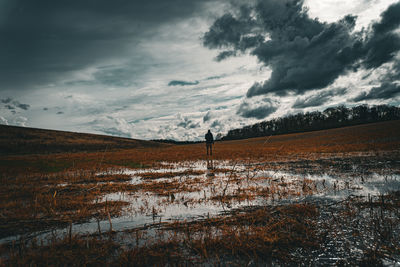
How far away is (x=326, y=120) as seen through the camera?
119 m

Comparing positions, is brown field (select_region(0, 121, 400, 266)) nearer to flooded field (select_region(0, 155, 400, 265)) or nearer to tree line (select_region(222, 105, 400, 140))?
flooded field (select_region(0, 155, 400, 265))

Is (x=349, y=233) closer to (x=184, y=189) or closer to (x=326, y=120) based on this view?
(x=184, y=189)

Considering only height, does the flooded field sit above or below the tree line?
below

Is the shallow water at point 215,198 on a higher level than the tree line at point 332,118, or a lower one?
lower

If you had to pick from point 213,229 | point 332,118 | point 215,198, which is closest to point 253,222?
point 213,229

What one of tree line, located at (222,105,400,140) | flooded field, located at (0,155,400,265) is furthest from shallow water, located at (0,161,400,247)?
tree line, located at (222,105,400,140)

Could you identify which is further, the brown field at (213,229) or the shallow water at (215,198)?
the shallow water at (215,198)

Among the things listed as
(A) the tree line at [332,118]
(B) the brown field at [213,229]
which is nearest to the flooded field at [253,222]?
(B) the brown field at [213,229]

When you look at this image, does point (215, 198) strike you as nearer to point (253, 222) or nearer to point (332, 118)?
point (253, 222)

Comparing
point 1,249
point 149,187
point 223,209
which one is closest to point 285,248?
point 223,209

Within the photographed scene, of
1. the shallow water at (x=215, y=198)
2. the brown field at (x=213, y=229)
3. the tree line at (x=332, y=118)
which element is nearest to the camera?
the brown field at (x=213, y=229)

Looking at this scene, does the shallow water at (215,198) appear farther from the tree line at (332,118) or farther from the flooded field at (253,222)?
the tree line at (332,118)

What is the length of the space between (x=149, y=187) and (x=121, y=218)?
11.8 feet

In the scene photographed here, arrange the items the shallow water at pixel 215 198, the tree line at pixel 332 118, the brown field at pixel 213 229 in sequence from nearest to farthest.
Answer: the brown field at pixel 213 229
the shallow water at pixel 215 198
the tree line at pixel 332 118
